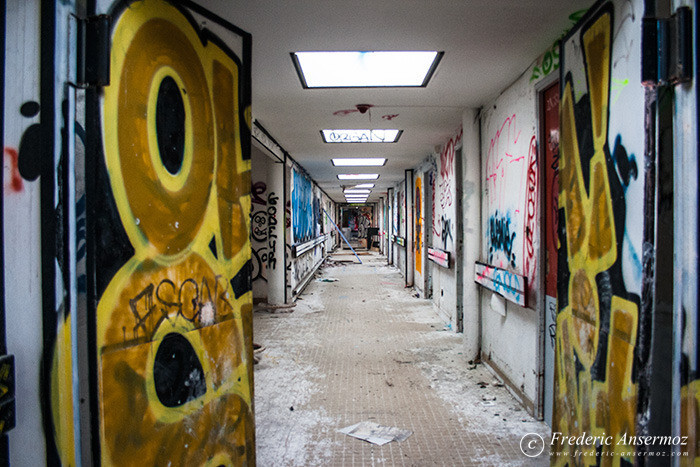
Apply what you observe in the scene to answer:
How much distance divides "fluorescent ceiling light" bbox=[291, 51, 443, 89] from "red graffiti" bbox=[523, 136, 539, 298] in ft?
3.79

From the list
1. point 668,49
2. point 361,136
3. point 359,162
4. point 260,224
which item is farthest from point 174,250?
point 359,162

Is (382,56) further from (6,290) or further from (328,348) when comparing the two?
(328,348)

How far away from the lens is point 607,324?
196 centimetres

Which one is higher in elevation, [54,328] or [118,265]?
[118,265]

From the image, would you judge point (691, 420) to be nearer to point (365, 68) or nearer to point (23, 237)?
point (23, 237)

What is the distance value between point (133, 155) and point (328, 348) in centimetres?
438

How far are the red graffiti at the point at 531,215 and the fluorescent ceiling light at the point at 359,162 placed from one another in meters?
5.19

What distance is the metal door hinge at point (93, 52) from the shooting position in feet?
4.78

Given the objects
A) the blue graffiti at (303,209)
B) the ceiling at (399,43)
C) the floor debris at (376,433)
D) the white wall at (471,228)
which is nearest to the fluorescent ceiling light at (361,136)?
the ceiling at (399,43)

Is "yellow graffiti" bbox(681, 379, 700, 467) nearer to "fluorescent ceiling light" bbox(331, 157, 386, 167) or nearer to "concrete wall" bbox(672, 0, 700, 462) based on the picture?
"concrete wall" bbox(672, 0, 700, 462)

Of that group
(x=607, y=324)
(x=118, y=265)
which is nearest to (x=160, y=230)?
(x=118, y=265)

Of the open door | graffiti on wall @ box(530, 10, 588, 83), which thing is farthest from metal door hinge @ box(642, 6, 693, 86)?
the open door

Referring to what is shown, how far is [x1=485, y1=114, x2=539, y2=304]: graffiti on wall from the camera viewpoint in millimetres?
3566

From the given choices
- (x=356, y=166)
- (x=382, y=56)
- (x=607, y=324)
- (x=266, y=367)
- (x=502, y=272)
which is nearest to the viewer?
(x=607, y=324)
